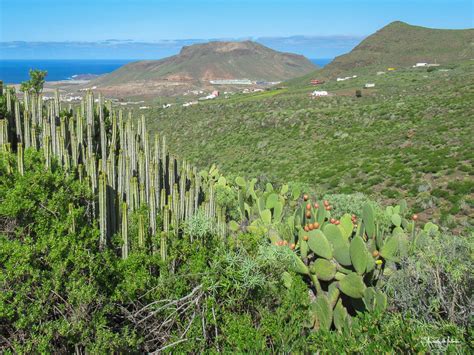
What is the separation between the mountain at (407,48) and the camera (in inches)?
3268

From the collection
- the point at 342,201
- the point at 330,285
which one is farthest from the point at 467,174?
the point at 330,285

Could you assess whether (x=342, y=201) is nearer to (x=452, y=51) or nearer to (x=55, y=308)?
(x=55, y=308)

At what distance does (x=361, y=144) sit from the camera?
74.4ft

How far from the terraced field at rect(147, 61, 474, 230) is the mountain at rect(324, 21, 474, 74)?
49718 millimetres

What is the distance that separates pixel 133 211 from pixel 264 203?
11.8 ft

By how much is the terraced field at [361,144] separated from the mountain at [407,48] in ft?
163

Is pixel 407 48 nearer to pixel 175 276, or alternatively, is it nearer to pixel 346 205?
pixel 346 205

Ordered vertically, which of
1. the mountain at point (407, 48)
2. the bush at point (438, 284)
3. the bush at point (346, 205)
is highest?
the mountain at point (407, 48)

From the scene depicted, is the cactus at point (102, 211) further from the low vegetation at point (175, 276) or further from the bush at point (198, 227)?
the bush at point (198, 227)

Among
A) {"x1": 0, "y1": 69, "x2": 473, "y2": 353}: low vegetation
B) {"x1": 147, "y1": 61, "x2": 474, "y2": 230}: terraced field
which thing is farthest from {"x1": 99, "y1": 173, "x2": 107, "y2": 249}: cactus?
{"x1": 147, "y1": 61, "x2": 474, "y2": 230}: terraced field

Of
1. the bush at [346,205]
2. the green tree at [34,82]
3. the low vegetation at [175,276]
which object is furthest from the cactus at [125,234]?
the green tree at [34,82]

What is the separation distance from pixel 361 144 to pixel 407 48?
7876cm

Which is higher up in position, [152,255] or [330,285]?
[152,255]

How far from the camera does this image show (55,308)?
420 centimetres
